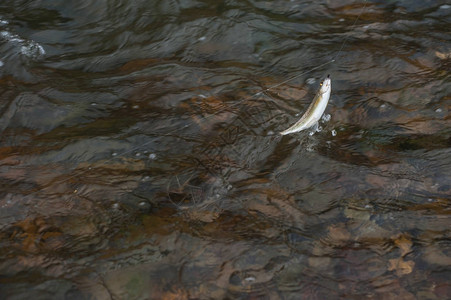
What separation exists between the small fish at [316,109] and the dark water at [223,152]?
29 centimetres

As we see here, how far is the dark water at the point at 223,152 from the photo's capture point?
3953mm

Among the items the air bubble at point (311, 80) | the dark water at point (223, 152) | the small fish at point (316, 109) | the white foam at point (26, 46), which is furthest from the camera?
the white foam at point (26, 46)

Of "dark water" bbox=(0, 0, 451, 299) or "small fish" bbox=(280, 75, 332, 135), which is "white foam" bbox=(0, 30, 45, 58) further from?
"small fish" bbox=(280, 75, 332, 135)

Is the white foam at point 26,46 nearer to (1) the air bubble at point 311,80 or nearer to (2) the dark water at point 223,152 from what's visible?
(2) the dark water at point 223,152

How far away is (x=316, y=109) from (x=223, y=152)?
988 millimetres

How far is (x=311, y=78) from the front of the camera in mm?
5855

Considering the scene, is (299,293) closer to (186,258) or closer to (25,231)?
(186,258)

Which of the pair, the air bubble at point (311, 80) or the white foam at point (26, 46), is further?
the white foam at point (26, 46)

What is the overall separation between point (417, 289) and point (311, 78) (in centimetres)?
283

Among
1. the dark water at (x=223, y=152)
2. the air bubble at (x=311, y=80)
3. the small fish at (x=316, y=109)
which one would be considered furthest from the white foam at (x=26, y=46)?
the small fish at (x=316, y=109)

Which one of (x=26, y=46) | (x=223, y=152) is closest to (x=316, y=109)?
(x=223, y=152)

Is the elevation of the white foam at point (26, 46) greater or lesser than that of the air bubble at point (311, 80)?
greater

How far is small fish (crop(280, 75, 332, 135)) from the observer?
4.59 metres

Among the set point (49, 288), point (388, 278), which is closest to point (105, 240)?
point (49, 288)
